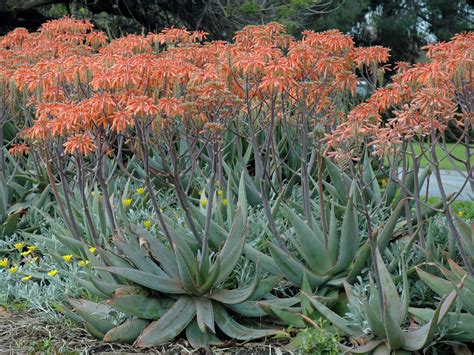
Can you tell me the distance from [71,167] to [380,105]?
3545 millimetres

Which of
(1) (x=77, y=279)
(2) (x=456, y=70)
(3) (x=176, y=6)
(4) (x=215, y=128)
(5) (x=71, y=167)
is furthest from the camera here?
(3) (x=176, y=6)

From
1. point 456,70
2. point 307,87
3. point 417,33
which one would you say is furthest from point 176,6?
point 417,33

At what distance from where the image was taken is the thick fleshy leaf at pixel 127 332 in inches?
170

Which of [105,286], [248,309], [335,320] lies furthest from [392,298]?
[105,286]

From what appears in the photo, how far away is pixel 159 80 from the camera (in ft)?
14.5

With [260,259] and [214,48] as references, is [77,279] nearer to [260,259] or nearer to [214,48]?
[260,259]

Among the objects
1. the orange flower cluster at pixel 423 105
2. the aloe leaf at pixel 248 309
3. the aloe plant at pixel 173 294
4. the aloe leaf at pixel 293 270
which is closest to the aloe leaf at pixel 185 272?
the aloe plant at pixel 173 294

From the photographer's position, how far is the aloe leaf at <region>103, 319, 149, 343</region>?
432cm

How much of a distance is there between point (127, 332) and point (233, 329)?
63 centimetres

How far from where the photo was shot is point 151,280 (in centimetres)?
438

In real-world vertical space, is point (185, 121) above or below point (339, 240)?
above

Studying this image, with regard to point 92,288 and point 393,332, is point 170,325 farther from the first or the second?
point 393,332

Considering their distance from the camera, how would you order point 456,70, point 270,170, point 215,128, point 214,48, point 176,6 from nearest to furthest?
point 456,70, point 215,128, point 214,48, point 270,170, point 176,6

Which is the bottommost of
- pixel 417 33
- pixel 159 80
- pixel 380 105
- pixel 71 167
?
pixel 417 33
